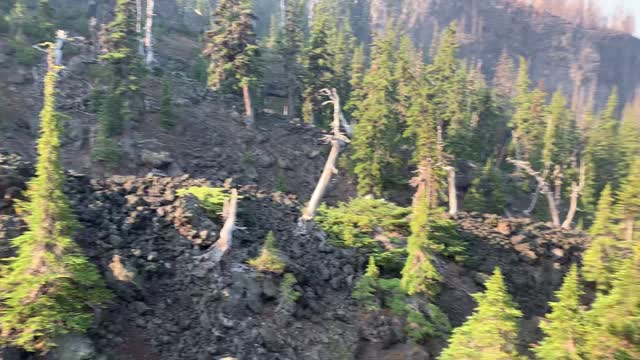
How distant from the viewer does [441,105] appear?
5191 cm

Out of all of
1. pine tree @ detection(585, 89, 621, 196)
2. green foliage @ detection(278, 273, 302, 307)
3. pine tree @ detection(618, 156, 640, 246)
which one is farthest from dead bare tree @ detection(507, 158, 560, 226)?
green foliage @ detection(278, 273, 302, 307)

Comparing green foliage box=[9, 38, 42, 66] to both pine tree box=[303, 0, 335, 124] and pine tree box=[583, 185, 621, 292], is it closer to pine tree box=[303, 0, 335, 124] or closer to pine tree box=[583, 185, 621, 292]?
pine tree box=[303, 0, 335, 124]

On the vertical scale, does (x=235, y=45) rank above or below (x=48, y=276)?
above

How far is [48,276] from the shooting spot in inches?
608

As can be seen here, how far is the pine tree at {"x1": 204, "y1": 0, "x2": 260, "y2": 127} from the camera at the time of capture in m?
44.4

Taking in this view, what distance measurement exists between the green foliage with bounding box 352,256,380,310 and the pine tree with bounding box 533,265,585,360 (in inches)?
277

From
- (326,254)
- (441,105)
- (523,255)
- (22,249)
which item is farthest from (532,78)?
(22,249)

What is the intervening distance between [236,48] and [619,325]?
35.4 meters

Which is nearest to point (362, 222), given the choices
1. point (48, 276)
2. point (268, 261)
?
point (268, 261)

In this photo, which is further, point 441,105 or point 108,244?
point 441,105

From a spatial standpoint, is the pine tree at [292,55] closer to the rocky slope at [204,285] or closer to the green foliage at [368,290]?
the rocky slope at [204,285]

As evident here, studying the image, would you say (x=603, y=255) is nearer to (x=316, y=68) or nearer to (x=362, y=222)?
(x=362, y=222)

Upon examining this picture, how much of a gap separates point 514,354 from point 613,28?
14150cm

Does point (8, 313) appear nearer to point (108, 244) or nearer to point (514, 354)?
point (108, 244)
